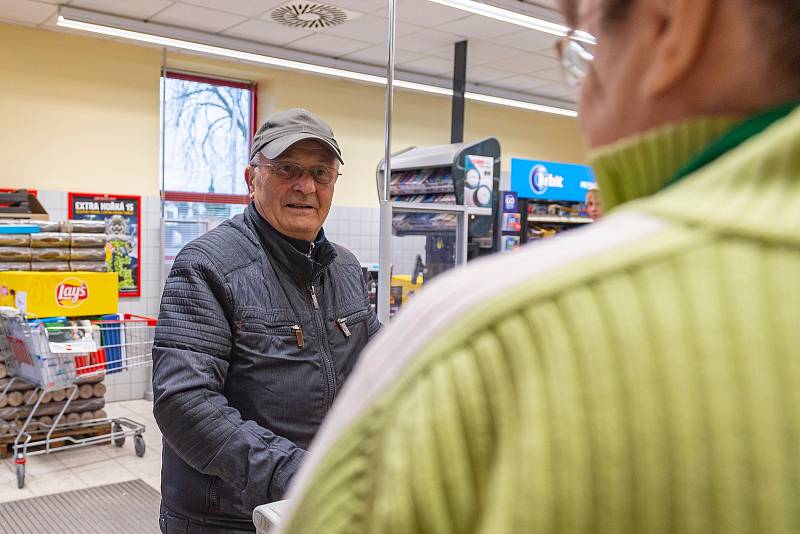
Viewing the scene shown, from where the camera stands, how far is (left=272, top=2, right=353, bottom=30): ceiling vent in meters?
6.57

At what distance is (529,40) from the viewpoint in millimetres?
7527

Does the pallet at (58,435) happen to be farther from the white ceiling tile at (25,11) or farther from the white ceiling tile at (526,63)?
the white ceiling tile at (526,63)

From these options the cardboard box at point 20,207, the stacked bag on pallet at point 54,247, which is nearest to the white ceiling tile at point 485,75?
the stacked bag on pallet at point 54,247

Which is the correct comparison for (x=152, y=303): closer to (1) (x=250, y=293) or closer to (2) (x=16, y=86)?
(2) (x=16, y=86)

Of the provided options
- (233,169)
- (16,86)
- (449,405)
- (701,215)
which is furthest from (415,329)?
(233,169)

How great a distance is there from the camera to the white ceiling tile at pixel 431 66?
8578 mm

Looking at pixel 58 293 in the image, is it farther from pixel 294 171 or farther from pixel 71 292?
pixel 294 171

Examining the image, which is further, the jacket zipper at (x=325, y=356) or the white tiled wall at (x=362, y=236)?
the white tiled wall at (x=362, y=236)

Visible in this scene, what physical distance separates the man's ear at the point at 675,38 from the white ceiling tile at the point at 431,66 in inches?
327

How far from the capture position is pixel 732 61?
441 mm

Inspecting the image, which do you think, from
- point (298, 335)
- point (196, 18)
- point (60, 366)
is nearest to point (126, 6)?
point (196, 18)

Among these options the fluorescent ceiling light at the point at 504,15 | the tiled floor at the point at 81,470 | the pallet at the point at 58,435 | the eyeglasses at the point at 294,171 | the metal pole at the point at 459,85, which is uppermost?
the fluorescent ceiling light at the point at 504,15

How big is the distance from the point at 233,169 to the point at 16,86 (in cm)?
252

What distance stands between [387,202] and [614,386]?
3054 millimetres
